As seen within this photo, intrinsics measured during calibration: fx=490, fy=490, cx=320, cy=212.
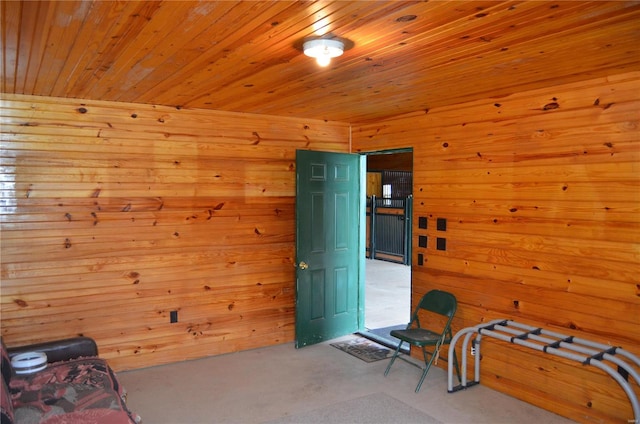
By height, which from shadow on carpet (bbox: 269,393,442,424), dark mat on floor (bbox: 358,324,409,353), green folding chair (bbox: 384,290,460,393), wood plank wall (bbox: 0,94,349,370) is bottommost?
shadow on carpet (bbox: 269,393,442,424)

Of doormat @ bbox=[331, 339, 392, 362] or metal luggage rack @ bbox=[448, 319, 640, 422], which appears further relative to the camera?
doormat @ bbox=[331, 339, 392, 362]

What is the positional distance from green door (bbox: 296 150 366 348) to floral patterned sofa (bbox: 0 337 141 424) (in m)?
2.03

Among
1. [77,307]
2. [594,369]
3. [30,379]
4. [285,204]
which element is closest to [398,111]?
[285,204]

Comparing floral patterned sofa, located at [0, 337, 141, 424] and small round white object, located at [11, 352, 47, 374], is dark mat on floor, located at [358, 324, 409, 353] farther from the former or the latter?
small round white object, located at [11, 352, 47, 374]

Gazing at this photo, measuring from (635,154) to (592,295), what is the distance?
0.93 metres

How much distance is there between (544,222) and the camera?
3.47 m

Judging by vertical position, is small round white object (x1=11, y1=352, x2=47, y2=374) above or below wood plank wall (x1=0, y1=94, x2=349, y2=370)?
below

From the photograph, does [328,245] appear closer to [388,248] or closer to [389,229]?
[389,229]

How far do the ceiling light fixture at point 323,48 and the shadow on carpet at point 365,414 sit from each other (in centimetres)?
231

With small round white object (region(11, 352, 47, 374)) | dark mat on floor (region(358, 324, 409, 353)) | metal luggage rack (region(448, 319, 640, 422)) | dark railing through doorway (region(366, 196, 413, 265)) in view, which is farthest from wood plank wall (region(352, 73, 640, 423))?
dark railing through doorway (region(366, 196, 413, 265))

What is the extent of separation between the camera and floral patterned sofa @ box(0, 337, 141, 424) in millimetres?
2486

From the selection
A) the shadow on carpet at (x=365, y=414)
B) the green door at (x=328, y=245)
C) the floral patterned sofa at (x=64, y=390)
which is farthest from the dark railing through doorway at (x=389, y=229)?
the floral patterned sofa at (x=64, y=390)

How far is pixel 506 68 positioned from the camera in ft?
9.48

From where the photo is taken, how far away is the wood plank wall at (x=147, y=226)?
3758 millimetres
